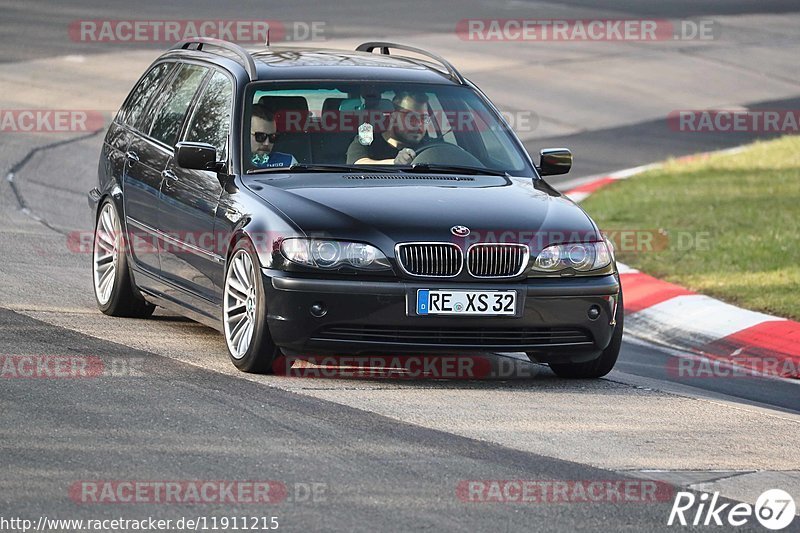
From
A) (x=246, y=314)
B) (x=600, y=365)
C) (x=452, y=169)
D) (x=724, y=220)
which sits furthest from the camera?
(x=724, y=220)

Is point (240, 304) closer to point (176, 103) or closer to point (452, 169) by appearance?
point (452, 169)

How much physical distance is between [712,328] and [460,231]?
3.67 meters

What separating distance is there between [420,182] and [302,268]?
110cm

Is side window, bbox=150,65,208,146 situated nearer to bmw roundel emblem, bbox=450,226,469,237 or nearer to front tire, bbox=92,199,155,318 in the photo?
front tire, bbox=92,199,155,318

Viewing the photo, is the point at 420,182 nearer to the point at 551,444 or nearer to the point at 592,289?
the point at 592,289

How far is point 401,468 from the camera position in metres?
6.68

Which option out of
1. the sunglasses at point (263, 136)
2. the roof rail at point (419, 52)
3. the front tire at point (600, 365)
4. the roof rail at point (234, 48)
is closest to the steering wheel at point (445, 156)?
the roof rail at point (419, 52)

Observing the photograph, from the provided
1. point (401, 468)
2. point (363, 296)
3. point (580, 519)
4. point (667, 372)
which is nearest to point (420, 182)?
point (363, 296)

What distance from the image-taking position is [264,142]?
30.7ft

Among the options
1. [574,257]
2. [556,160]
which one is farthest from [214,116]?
[574,257]

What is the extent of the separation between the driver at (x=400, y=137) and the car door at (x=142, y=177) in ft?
4.21

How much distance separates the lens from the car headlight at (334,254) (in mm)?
8258

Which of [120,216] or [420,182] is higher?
[420,182]

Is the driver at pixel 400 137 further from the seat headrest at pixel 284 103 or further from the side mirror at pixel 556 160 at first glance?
the side mirror at pixel 556 160
